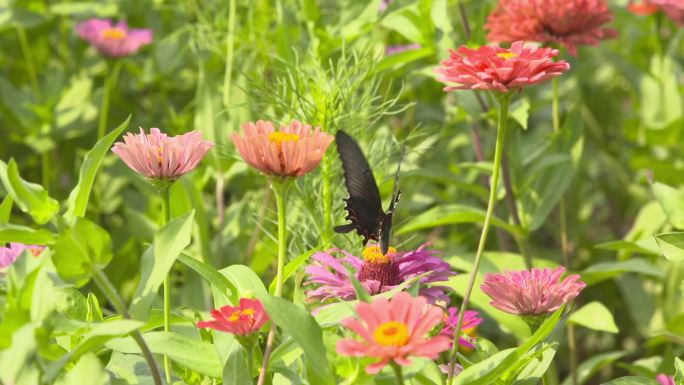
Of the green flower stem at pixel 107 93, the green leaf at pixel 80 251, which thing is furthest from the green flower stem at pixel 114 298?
the green flower stem at pixel 107 93

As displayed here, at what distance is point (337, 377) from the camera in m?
0.70

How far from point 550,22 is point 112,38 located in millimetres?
834

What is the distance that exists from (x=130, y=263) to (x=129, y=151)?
0.80m

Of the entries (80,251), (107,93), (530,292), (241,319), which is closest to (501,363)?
(530,292)

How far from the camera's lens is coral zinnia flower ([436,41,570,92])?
712mm

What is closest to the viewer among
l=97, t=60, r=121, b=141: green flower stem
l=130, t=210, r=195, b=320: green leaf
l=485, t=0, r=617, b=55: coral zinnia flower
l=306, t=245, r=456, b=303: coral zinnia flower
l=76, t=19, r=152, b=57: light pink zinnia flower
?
l=130, t=210, r=195, b=320: green leaf

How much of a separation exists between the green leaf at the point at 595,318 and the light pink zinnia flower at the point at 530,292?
41 centimetres

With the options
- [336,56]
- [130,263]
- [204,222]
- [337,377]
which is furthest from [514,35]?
[130,263]

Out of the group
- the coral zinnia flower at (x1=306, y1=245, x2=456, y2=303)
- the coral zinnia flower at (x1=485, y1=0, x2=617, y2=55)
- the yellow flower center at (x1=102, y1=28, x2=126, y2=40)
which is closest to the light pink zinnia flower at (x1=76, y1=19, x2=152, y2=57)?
the yellow flower center at (x1=102, y1=28, x2=126, y2=40)

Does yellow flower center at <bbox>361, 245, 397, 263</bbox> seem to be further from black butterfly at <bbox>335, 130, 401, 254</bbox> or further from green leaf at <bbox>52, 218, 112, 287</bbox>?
green leaf at <bbox>52, 218, 112, 287</bbox>

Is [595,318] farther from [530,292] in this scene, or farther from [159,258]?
[159,258]

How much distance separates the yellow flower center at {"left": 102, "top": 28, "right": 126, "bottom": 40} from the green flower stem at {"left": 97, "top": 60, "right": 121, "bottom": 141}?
5cm

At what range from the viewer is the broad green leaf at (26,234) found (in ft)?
2.12

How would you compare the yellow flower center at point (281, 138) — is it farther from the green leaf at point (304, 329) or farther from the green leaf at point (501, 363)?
the green leaf at point (501, 363)
